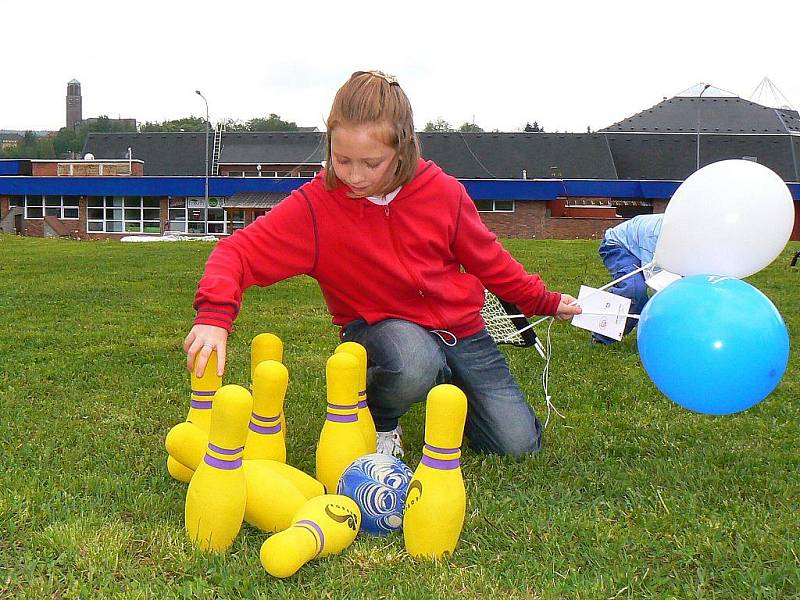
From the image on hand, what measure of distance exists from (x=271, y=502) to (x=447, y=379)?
39.6 inches

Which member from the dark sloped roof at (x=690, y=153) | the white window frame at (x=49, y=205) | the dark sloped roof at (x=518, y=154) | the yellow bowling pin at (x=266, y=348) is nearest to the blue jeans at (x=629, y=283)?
the yellow bowling pin at (x=266, y=348)

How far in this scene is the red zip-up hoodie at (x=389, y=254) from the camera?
9.00 ft

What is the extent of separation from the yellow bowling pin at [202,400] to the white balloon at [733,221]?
62.9 inches

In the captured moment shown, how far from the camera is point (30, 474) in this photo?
8.70 ft

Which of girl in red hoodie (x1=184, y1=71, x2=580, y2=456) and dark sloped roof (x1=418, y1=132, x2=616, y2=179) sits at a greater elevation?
dark sloped roof (x1=418, y1=132, x2=616, y2=179)

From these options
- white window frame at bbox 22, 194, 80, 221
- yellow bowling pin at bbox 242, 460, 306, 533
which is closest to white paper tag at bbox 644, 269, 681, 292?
yellow bowling pin at bbox 242, 460, 306, 533

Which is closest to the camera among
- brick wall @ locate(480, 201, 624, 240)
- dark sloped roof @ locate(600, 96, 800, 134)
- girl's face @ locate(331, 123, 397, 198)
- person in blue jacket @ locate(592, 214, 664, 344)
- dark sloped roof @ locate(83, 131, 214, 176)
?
girl's face @ locate(331, 123, 397, 198)

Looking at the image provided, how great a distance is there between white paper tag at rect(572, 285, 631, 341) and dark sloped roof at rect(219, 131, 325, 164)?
33750 mm

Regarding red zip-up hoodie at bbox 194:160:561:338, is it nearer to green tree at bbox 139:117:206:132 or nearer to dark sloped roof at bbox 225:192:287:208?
dark sloped roof at bbox 225:192:287:208

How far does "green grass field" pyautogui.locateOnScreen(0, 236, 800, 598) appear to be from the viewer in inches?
79.8

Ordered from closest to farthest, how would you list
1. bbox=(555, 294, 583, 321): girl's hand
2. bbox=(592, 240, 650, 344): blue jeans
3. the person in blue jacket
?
bbox=(555, 294, 583, 321): girl's hand, the person in blue jacket, bbox=(592, 240, 650, 344): blue jeans

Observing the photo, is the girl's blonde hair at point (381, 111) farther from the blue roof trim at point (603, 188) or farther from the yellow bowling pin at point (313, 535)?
the blue roof trim at point (603, 188)

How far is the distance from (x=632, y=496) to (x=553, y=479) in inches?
10.7

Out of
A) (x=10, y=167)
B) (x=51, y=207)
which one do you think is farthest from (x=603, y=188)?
(x=10, y=167)
